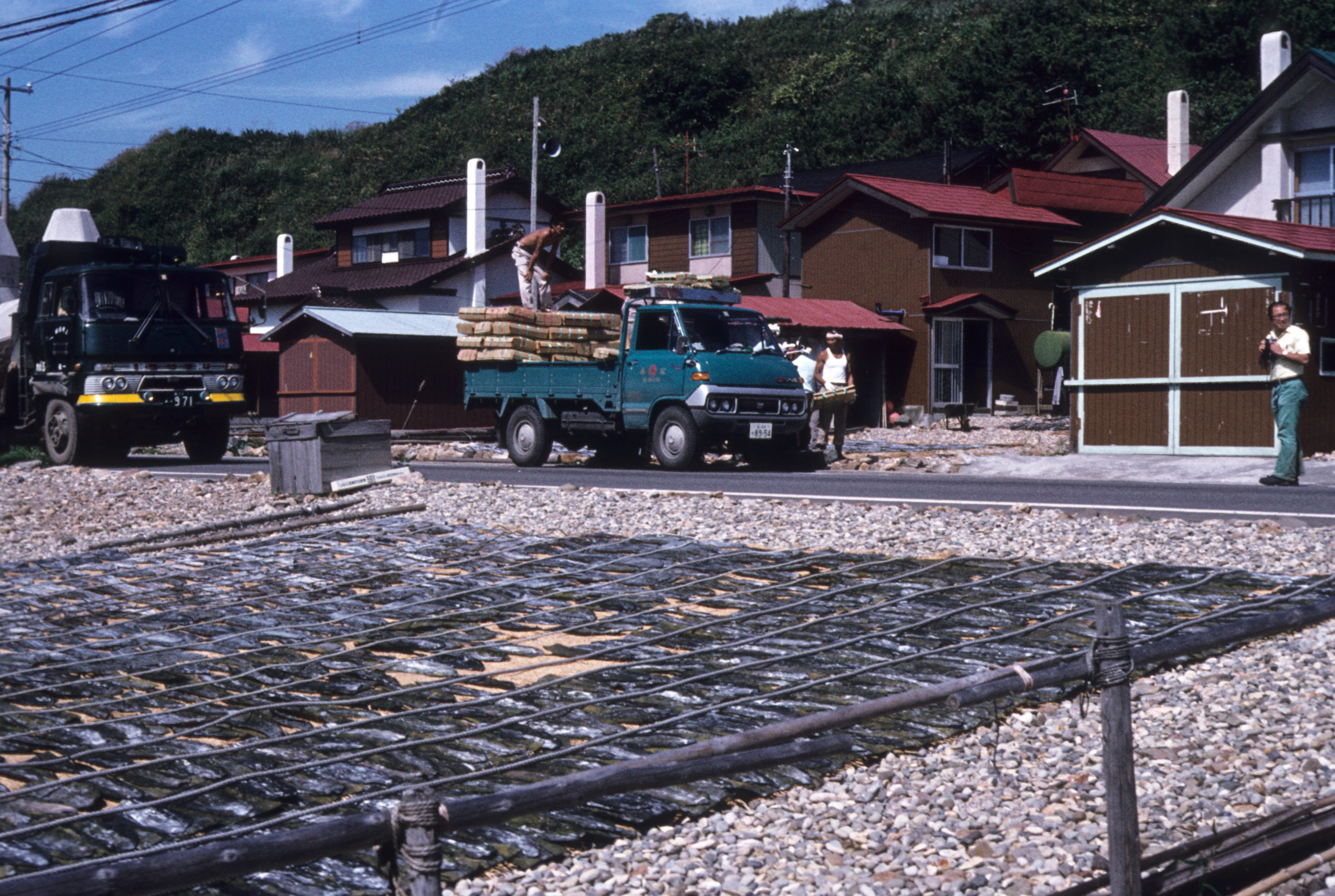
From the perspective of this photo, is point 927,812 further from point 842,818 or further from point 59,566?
point 59,566

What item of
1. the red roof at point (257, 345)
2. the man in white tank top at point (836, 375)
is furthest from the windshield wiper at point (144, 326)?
the red roof at point (257, 345)

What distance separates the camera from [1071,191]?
124ft

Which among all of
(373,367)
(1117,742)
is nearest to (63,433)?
(373,367)

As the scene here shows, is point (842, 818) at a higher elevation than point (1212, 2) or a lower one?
lower

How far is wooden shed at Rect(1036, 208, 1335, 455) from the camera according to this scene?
17375 millimetres

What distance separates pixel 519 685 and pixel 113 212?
83386mm

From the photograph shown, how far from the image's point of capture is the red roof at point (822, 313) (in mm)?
31000

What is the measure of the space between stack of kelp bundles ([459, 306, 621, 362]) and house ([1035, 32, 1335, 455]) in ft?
21.0

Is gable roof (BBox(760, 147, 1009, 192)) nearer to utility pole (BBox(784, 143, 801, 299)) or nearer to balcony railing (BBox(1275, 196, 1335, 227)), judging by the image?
utility pole (BBox(784, 143, 801, 299))

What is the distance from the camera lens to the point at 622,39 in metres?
91.8

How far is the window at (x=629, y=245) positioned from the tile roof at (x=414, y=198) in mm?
4948

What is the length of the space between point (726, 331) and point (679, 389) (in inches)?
44.1

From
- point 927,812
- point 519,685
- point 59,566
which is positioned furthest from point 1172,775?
point 59,566

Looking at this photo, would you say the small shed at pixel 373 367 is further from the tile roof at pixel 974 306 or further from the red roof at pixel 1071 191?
the red roof at pixel 1071 191
